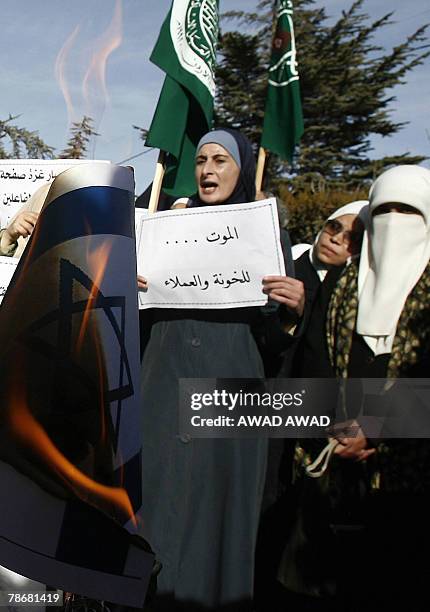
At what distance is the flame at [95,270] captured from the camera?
0.90 meters

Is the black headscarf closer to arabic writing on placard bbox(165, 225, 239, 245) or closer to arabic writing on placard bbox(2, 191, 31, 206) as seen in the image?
arabic writing on placard bbox(165, 225, 239, 245)

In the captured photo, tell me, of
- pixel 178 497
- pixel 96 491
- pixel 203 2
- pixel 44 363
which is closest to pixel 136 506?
pixel 96 491

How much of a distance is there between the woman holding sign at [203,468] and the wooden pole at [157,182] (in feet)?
0.89

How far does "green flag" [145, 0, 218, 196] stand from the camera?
2795 millimetres

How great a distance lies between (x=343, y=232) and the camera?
9.86 ft

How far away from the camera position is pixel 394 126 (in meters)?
16.8

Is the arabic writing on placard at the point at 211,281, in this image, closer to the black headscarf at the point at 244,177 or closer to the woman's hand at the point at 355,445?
the black headscarf at the point at 244,177

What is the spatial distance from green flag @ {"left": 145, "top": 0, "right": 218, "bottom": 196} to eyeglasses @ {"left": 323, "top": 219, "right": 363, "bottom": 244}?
679mm

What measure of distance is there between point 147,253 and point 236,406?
59cm

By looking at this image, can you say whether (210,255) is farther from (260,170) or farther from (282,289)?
(260,170)

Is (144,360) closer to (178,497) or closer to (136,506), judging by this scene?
(178,497)

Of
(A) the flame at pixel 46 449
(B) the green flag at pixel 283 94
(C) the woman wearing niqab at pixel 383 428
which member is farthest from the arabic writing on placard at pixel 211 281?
(B) the green flag at pixel 283 94

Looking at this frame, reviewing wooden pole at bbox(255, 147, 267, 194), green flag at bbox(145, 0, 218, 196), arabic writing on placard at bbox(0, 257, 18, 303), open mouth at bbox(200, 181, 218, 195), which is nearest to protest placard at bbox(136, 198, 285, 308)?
open mouth at bbox(200, 181, 218, 195)

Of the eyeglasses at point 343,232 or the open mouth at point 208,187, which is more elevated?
the open mouth at point 208,187
